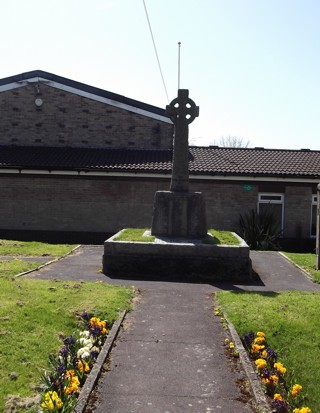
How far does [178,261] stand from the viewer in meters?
9.41

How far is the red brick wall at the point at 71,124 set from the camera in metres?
19.7

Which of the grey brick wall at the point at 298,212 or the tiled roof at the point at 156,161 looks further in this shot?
the grey brick wall at the point at 298,212

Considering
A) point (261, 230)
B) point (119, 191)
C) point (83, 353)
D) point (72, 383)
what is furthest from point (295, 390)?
point (119, 191)

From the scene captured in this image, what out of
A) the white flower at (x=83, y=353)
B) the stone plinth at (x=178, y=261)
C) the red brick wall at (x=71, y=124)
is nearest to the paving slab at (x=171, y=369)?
A: the white flower at (x=83, y=353)

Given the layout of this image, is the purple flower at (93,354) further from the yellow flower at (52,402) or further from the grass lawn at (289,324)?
the grass lawn at (289,324)

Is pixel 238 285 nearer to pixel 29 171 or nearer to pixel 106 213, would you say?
pixel 106 213

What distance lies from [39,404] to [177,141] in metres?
8.10

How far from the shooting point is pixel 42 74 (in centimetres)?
1998

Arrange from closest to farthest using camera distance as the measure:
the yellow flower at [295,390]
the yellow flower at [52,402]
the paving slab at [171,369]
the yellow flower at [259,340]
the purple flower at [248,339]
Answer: the yellow flower at [52,402]
the paving slab at [171,369]
the yellow flower at [295,390]
the yellow flower at [259,340]
the purple flower at [248,339]

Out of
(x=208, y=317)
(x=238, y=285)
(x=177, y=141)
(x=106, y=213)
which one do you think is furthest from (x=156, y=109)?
(x=208, y=317)

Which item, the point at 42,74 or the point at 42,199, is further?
the point at 42,74

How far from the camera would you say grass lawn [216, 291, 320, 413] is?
501 centimetres

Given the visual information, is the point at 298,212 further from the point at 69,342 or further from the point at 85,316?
the point at 69,342

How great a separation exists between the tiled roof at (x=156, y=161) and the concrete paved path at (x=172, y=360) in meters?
9.34
